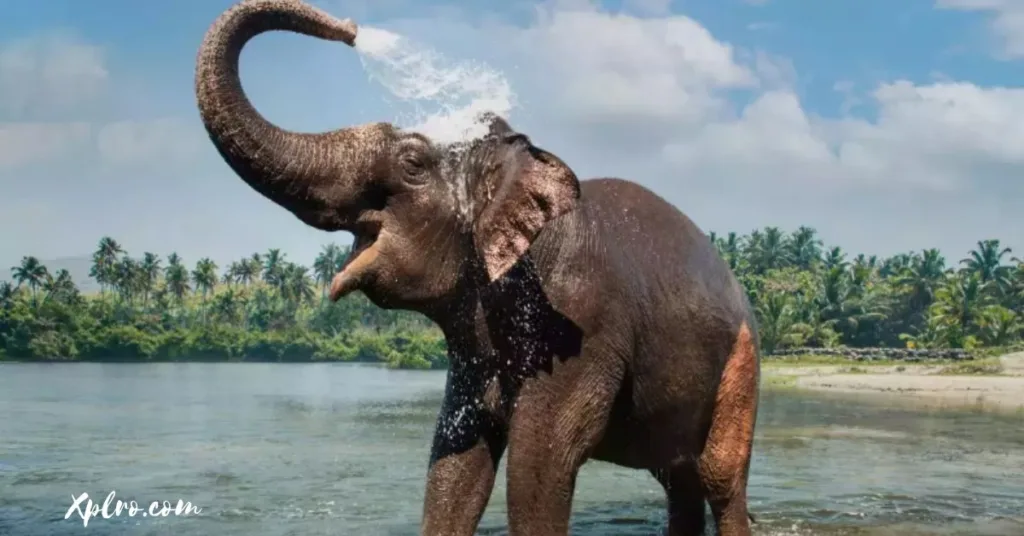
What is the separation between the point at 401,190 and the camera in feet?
15.1

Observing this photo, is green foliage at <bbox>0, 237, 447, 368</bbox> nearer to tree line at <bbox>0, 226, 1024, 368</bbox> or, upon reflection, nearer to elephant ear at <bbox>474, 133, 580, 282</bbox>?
tree line at <bbox>0, 226, 1024, 368</bbox>

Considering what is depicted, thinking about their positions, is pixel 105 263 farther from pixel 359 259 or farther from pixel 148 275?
pixel 359 259

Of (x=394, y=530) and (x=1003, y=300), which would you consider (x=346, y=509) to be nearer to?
(x=394, y=530)

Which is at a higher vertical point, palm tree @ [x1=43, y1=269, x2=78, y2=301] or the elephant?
palm tree @ [x1=43, y1=269, x2=78, y2=301]

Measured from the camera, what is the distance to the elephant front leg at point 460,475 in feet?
17.5

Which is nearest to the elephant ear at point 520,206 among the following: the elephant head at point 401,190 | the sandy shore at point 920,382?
the elephant head at point 401,190

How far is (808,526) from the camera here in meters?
9.76

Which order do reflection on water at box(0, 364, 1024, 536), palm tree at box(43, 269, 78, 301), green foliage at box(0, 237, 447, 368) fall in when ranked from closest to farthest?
reflection on water at box(0, 364, 1024, 536) → green foliage at box(0, 237, 447, 368) → palm tree at box(43, 269, 78, 301)

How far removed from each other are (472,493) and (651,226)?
1.54m

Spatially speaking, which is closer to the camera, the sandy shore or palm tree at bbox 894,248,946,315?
the sandy shore

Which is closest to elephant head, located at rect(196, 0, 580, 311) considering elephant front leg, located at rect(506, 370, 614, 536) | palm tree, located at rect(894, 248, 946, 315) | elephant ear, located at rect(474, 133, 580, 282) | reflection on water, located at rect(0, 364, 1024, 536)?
elephant ear, located at rect(474, 133, 580, 282)

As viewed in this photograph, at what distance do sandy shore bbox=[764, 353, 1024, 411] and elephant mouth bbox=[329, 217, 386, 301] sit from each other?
98.2ft

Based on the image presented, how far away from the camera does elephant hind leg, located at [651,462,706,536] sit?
628 centimetres

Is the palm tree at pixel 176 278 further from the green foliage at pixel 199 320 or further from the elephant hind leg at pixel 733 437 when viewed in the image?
the elephant hind leg at pixel 733 437
